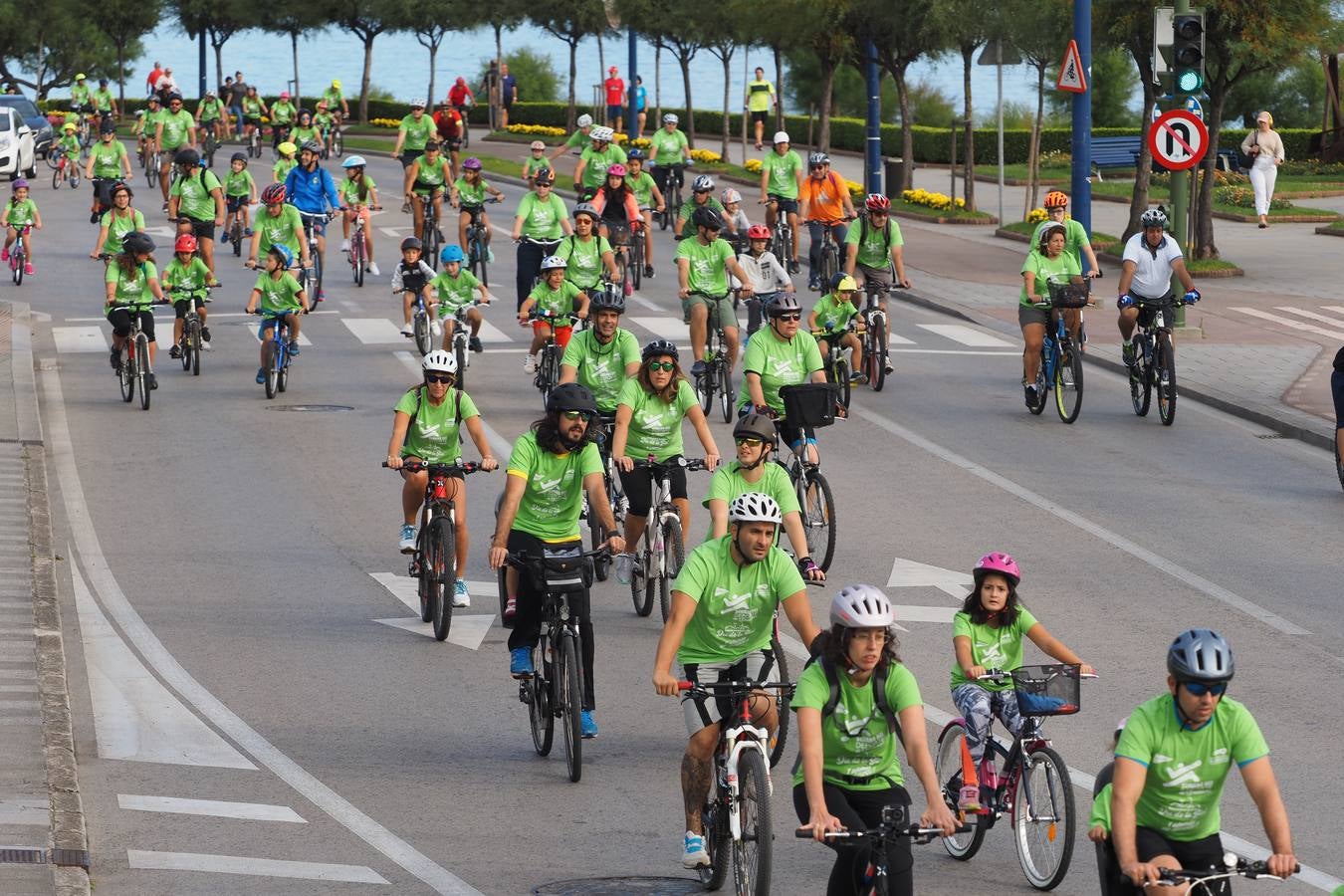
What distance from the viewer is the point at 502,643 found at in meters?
14.1

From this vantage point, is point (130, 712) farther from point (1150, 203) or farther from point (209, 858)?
point (1150, 203)

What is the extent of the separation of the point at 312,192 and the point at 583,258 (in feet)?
30.5

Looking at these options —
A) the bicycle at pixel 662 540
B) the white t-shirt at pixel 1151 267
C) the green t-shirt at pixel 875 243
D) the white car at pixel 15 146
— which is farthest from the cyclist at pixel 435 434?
the white car at pixel 15 146

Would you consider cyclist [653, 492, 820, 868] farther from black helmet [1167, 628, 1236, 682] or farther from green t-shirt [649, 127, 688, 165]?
green t-shirt [649, 127, 688, 165]

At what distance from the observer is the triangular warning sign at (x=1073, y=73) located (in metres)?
28.8

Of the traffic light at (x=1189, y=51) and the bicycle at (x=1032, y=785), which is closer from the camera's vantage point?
the bicycle at (x=1032, y=785)

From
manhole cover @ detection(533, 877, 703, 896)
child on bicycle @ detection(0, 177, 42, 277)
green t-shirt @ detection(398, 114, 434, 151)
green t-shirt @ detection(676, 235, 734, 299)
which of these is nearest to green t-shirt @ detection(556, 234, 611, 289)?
green t-shirt @ detection(676, 235, 734, 299)

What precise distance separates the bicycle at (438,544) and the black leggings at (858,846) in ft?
19.7

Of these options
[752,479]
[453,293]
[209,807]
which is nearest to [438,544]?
[752,479]

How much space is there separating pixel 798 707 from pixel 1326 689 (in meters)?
5.46

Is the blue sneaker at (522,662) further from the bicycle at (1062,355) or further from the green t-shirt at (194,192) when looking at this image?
the green t-shirt at (194,192)

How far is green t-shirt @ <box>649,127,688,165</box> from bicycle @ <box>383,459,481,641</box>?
988 inches

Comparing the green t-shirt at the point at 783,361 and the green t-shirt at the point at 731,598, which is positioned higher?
the green t-shirt at the point at 783,361

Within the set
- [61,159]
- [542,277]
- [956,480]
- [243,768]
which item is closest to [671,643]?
[243,768]
